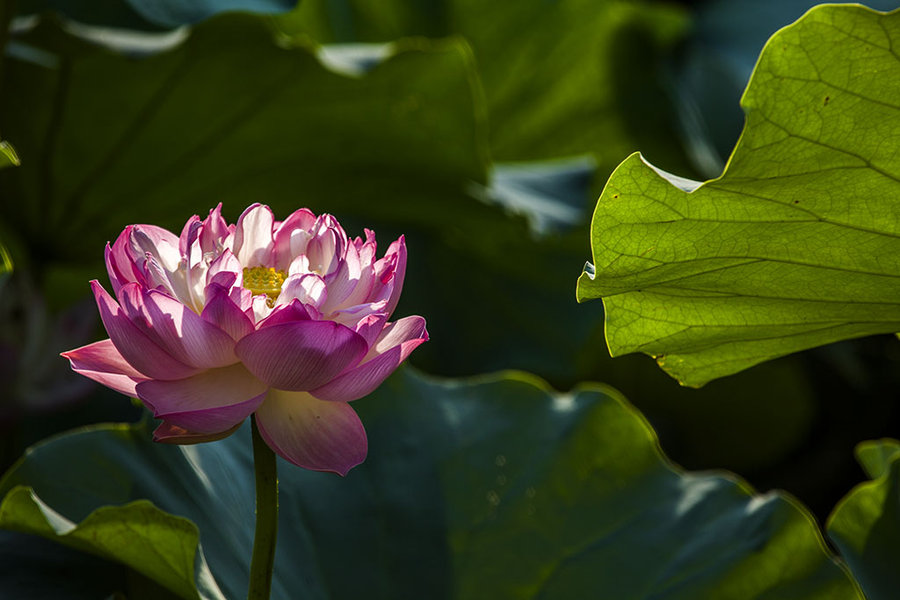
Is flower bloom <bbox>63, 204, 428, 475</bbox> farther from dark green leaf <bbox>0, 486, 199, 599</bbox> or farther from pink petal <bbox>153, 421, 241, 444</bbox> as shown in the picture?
dark green leaf <bbox>0, 486, 199, 599</bbox>

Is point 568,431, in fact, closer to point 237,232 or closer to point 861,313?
point 861,313

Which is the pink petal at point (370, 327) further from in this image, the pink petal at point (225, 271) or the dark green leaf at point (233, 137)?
A: the dark green leaf at point (233, 137)

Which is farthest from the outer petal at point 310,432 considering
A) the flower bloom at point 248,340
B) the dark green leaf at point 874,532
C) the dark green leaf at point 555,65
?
the dark green leaf at point 555,65

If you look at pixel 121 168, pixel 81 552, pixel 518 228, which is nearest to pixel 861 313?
pixel 81 552

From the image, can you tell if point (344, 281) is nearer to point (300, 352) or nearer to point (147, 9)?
point (300, 352)

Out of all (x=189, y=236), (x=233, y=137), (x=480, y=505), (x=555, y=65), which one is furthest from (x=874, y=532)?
(x=555, y=65)

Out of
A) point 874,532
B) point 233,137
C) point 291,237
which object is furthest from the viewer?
point 233,137
